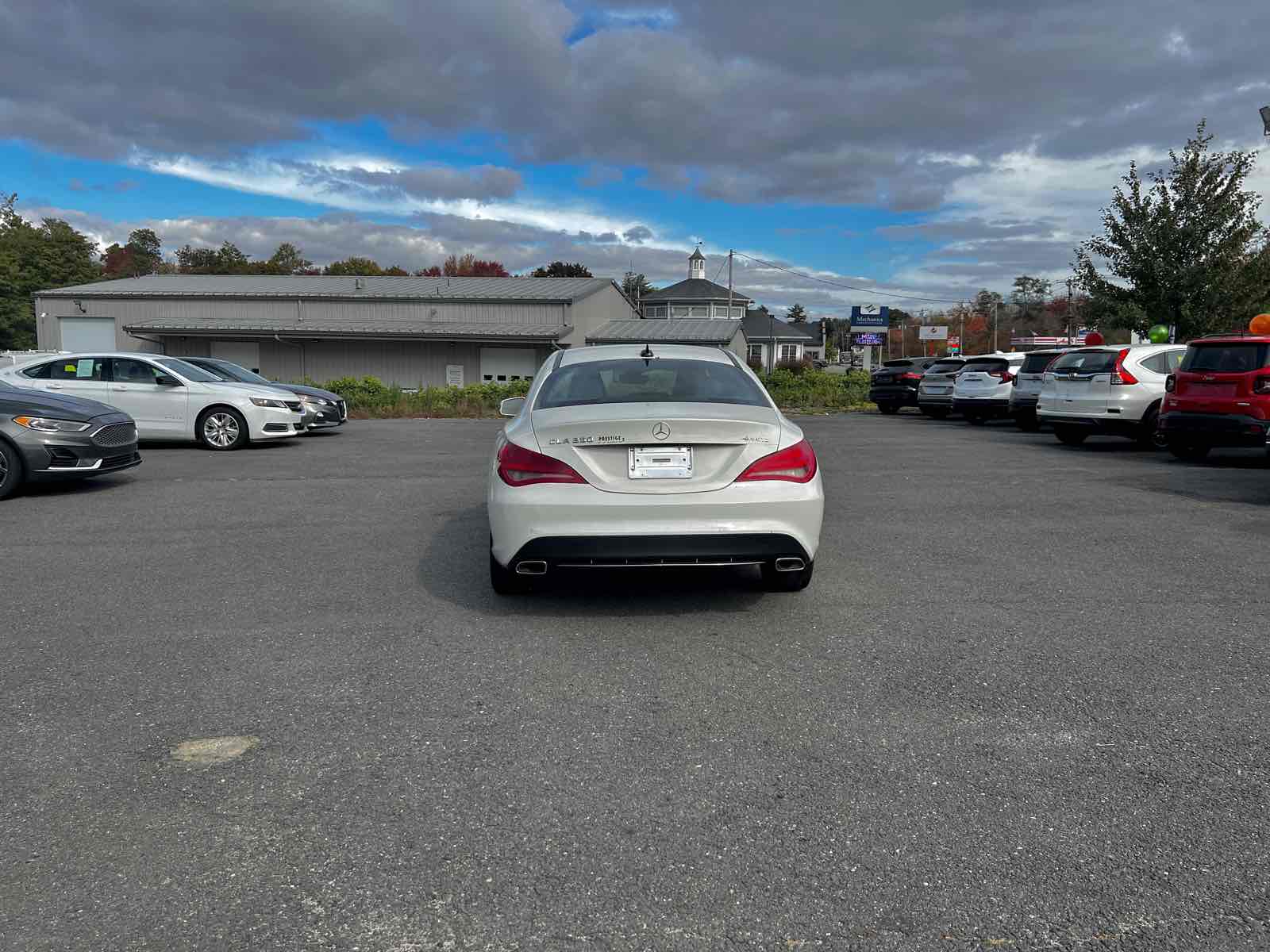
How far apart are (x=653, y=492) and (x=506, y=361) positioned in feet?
131

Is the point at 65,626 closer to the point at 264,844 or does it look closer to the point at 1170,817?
the point at 264,844

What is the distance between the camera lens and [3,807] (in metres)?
3.17

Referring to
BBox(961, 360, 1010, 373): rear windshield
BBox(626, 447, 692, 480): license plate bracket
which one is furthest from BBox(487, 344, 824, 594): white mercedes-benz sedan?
BBox(961, 360, 1010, 373): rear windshield

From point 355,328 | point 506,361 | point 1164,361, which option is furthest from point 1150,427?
point 355,328

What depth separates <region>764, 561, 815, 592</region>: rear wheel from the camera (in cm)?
576

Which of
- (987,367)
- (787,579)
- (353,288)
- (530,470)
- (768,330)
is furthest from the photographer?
(768,330)

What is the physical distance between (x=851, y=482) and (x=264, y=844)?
9308mm

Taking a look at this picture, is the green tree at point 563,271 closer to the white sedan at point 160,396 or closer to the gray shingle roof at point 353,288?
the gray shingle roof at point 353,288

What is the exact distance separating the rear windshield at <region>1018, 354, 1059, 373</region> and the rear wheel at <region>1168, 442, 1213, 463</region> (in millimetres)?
4883

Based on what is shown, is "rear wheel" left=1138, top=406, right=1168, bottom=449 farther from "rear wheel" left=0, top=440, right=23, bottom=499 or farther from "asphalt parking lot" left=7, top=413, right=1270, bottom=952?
"rear wheel" left=0, top=440, right=23, bottom=499

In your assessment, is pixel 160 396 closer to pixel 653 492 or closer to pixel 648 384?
pixel 648 384

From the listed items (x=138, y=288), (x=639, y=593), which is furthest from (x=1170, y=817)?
(x=138, y=288)

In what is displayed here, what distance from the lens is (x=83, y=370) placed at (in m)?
14.9

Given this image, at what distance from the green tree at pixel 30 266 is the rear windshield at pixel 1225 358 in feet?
211
